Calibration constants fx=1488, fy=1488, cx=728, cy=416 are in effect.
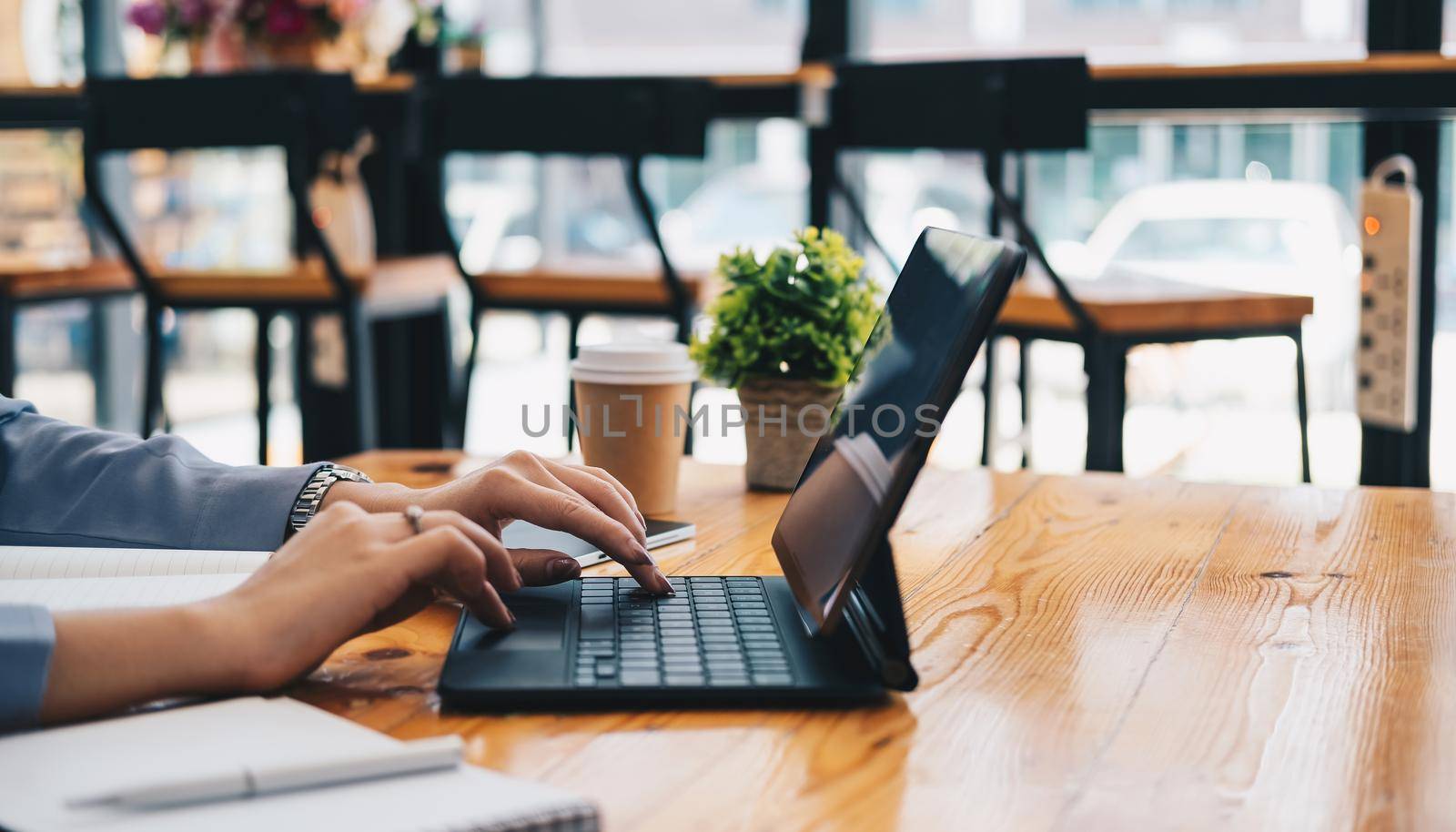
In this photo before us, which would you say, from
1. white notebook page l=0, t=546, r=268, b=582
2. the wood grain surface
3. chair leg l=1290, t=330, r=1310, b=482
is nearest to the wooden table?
white notebook page l=0, t=546, r=268, b=582

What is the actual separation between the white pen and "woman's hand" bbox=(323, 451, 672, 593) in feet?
0.99

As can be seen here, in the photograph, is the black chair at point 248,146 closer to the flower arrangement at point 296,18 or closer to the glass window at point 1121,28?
the flower arrangement at point 296,18

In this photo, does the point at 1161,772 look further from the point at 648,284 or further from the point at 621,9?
the point at 621,9

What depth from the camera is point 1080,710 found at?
28.5 inches

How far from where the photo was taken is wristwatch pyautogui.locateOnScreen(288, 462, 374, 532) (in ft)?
3.28

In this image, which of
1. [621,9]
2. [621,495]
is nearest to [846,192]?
[621,9]

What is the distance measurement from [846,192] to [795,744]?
2.22 meters

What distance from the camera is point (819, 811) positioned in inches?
23.7

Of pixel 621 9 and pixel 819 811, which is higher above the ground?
pixel 621 9

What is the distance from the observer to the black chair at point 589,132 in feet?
8.83

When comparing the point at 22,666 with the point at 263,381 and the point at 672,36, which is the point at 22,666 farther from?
the point at 672,36

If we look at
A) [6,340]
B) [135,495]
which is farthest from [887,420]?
[6,340]

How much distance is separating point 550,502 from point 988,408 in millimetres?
2110

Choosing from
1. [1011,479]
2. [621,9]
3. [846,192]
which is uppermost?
[621,9]
